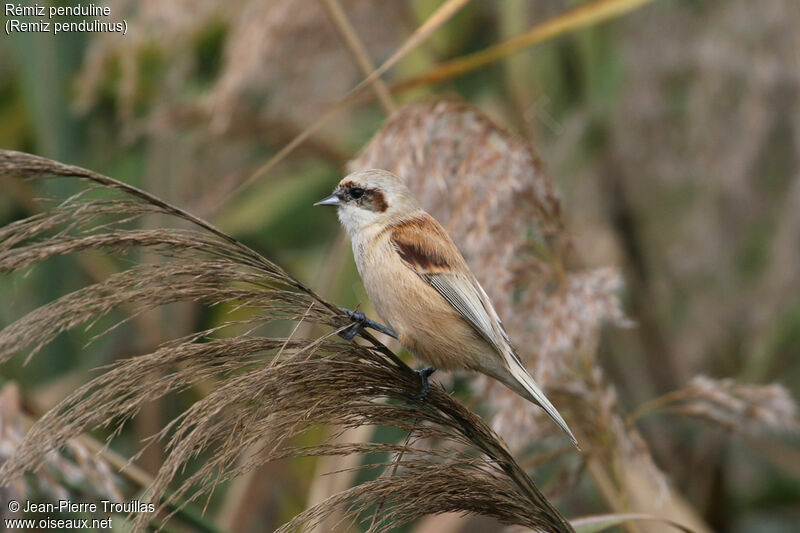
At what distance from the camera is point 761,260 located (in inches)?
165

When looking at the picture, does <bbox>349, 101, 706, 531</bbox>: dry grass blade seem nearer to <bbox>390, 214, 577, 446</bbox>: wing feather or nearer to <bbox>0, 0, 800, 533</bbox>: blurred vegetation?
<bbox>390, 214, 577, 446</bbox>: wing feather

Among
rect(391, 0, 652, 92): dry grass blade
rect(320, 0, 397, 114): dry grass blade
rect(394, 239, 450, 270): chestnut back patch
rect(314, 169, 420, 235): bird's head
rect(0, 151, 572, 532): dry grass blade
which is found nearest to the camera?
rect(0, 151, 572, 532): dry grass blade

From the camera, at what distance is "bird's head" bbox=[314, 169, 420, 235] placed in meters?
2.23

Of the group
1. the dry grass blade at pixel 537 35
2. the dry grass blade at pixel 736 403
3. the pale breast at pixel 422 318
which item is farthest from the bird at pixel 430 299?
the dry grass blade at pixel 736 403

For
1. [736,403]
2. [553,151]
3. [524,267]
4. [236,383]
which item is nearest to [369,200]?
[524,267]

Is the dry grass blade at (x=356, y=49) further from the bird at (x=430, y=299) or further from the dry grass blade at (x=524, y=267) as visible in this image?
the bird at (x=430, y=299)

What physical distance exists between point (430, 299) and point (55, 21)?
223 centimetres

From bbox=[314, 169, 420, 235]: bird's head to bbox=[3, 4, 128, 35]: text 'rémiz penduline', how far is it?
153cm

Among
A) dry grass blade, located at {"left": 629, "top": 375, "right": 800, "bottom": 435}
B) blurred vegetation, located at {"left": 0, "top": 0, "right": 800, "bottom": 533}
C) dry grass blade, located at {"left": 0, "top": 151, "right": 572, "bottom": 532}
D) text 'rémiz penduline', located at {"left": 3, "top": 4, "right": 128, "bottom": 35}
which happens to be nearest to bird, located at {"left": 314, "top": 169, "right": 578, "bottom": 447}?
dry grass blade, located at {"left": 0, "top": 151, "right": 572, "bottom": 532}

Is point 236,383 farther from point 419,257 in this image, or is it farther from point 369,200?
point 369,200

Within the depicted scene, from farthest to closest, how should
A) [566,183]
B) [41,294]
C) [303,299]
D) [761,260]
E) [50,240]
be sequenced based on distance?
[761,260]
[566,183]
[41,294]
[303,299]
[50,240]

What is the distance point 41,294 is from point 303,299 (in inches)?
84.8

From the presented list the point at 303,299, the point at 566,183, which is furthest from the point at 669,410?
the point at 566,183

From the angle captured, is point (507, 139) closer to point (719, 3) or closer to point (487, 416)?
point (487, 416)
